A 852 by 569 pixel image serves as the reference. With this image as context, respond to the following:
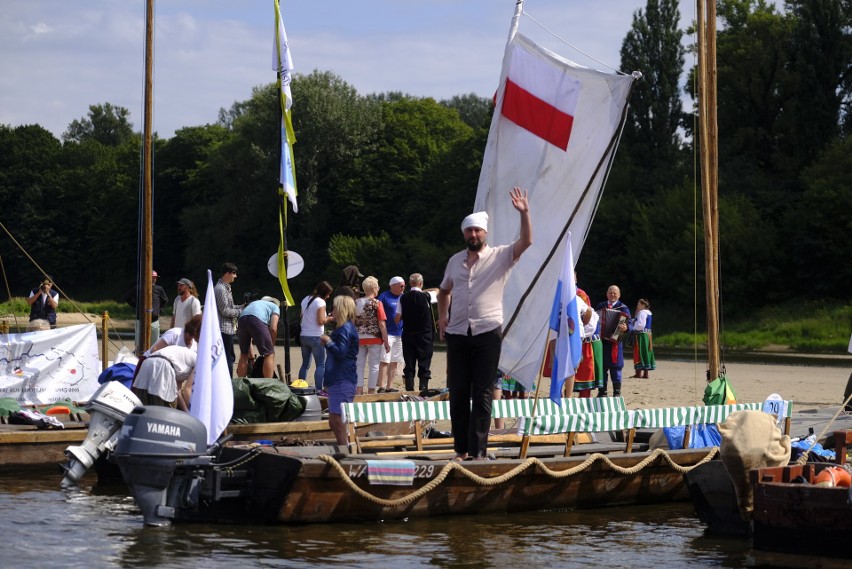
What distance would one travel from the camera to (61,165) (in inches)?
3698

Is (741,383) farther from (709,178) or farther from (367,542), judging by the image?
(367,542)

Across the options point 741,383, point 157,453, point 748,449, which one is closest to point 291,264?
point 157,453

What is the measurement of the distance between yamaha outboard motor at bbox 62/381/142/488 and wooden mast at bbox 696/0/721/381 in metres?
7.36

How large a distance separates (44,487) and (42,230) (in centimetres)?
7761

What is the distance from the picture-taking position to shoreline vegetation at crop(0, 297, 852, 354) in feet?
135

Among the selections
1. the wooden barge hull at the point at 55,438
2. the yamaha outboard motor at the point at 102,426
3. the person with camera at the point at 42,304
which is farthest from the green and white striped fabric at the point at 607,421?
the person with camera at the point at 42,304

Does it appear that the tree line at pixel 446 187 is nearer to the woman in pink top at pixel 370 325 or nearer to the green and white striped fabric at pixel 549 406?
the woman in pink top at pixel 370 325

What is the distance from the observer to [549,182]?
12953 millimetres

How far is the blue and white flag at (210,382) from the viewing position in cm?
1077

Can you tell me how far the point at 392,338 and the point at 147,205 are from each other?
392 cm

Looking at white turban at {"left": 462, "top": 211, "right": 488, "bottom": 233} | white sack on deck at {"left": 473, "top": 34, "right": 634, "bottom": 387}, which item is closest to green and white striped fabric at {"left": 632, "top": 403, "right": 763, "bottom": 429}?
white sack on deck at {"left": 473, "top": 34, "right": 634, "bottom": 387}

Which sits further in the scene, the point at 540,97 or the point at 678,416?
the point at 540,97

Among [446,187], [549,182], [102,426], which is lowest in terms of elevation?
[102,426]

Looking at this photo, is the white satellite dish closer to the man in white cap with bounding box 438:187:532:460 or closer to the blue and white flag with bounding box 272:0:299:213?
the blue and white flag with bounding box 272:0:299:213
